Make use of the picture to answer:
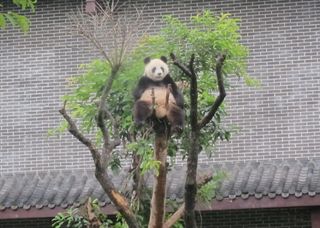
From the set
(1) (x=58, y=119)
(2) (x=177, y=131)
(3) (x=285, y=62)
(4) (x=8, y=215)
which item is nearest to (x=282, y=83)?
(3) (x=285, y=62)

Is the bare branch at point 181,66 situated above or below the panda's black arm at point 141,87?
above

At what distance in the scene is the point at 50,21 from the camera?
1331 cm

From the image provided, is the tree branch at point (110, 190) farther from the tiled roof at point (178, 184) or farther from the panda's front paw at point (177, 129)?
the tiled roof at point (178, 184)

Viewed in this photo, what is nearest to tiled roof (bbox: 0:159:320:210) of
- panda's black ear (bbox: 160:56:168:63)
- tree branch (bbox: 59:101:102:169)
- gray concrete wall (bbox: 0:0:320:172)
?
gray concrete wall (bbox: 0:0:320:172)

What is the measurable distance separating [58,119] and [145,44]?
17.0 feet

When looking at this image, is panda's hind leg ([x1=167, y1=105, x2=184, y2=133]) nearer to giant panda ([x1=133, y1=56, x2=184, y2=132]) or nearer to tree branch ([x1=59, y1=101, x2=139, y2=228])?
giant panda ([x1=133, y1=56, x2=184, y2=132])

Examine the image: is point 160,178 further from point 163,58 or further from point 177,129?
point 163,58

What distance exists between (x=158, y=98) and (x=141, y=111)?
0.16 m

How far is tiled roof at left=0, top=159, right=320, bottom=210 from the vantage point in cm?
1080

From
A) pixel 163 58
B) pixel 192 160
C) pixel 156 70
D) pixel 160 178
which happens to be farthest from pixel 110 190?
pixel 163 58

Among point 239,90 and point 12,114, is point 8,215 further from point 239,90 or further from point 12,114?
point 239,90

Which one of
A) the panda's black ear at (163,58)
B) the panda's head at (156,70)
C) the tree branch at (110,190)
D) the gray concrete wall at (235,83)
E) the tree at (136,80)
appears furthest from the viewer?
the gray concrete wall at (235,83)

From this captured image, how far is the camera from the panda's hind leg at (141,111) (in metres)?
6.91

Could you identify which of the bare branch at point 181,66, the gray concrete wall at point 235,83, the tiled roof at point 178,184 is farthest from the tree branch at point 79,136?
the gray concrete wall at point 235,83
